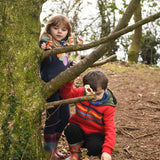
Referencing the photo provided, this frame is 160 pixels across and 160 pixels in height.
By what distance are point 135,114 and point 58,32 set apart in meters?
2.75

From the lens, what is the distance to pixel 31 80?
5.99 ft

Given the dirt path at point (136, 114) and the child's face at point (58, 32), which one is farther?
the dirt path at point (136, 114)

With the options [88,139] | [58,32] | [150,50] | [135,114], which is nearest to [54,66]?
[58,32]

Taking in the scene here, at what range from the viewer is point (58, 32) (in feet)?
8.61

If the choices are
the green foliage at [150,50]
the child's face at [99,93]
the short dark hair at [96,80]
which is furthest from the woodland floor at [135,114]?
the green foliage at [150,50]

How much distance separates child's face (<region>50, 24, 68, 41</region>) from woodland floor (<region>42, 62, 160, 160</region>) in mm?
1486

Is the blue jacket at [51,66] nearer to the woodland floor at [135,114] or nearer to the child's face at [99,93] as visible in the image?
the child's face at [99,93]

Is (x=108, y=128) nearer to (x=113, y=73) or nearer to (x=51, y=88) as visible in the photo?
(x=51, y=88)

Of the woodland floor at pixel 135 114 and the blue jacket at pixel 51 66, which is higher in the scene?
the blue jacket at pixel 51 66

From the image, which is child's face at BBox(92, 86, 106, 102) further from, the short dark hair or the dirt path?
the dirt path

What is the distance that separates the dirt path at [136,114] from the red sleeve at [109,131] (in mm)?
451

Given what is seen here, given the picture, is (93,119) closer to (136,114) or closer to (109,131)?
(109,131)

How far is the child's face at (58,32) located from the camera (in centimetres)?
262

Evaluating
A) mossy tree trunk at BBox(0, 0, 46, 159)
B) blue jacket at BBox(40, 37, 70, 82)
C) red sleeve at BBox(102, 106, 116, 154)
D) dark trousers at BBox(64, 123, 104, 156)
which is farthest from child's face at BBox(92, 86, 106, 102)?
mossy tree trunk at BBox(0, 0, 46, 159)
